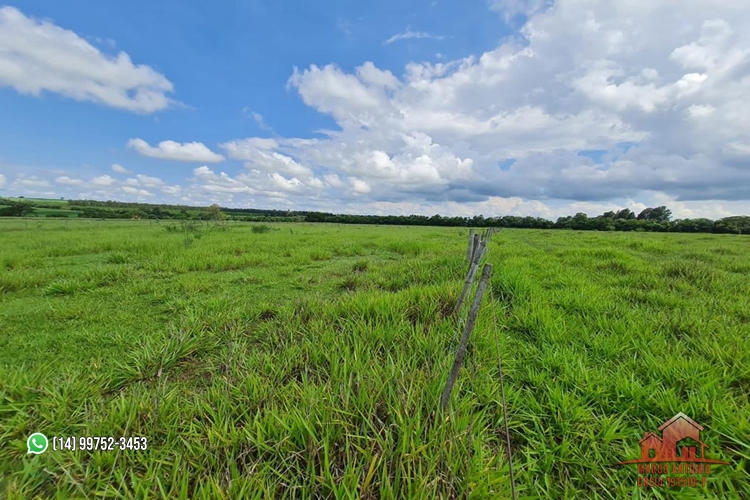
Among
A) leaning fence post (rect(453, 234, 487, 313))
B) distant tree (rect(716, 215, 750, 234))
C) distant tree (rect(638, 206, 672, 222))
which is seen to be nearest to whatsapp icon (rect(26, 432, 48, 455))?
leaning fence post (rect(453, 234, 487, 313))

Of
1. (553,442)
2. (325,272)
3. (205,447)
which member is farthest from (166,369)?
(325,272)

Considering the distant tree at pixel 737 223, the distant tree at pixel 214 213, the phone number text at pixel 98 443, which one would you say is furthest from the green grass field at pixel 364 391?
the distant tree at pixel 737 223

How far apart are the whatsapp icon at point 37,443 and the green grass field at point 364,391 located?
0.06m

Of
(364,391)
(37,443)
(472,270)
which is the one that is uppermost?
(472,270)

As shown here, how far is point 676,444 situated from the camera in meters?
1.82

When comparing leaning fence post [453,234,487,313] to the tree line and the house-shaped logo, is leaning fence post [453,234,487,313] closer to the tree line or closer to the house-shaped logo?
the house-shaped logo

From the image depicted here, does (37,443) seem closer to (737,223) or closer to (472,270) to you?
(472,270)

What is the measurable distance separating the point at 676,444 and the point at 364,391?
84.2 inches

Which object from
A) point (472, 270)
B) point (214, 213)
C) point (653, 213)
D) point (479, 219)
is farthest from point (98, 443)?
point (653, 213)

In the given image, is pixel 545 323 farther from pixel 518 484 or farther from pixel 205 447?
pixel 205 447

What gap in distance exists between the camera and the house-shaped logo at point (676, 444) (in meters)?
1.75

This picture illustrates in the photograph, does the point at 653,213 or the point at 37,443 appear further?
the point at 653,213

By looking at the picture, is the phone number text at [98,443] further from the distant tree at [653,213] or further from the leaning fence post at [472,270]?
the distant tree at [653,213]

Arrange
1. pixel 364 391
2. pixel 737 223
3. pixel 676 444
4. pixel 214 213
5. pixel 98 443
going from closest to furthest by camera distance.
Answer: pixel 98 443 → pixel 676 444 → pixel 364 391 → pixel 214 213 → pixel 737 223
